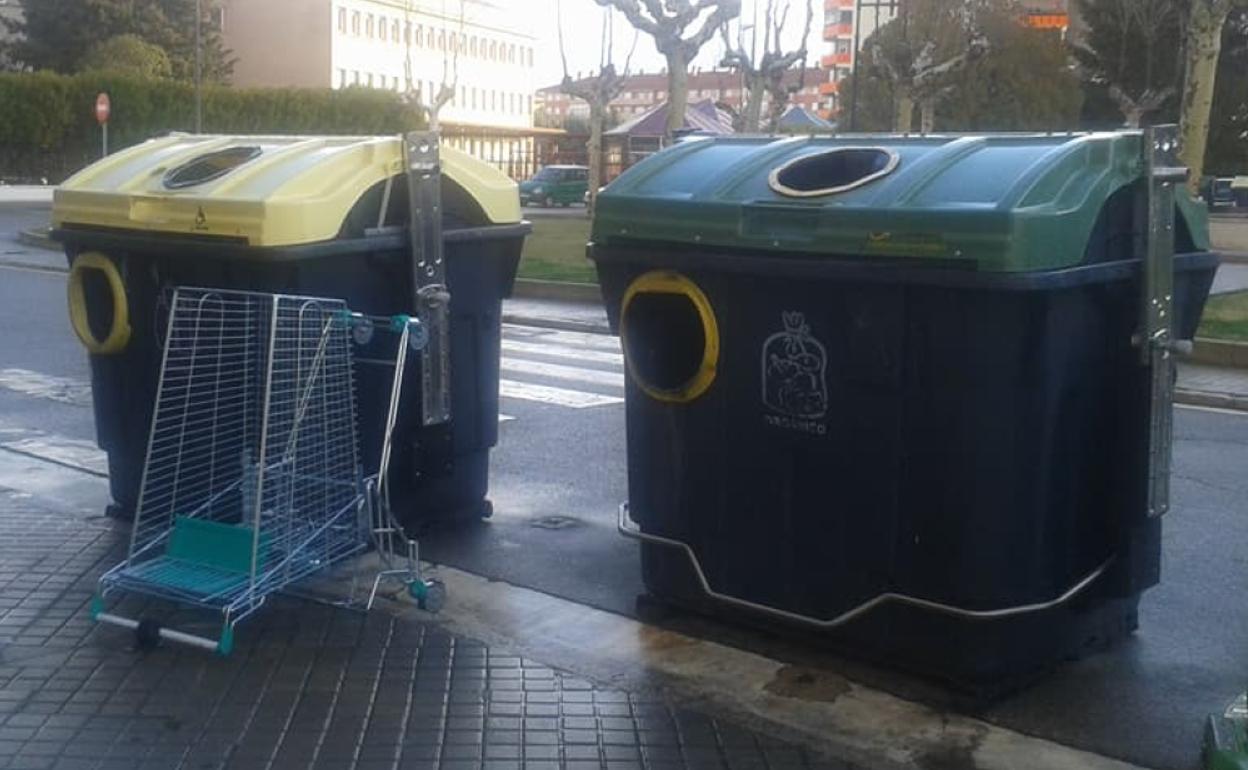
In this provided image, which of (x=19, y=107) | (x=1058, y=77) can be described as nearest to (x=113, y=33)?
(x=19, y=107)

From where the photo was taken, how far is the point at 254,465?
6215mm

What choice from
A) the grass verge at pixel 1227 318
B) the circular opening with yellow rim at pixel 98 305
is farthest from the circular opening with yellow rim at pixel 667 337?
the grass verge at pixel 1227 318

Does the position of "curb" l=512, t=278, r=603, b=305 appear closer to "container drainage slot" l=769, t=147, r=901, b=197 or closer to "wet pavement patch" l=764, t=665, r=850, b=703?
"container drainage slot" l=769, t=147, r=901, b=197

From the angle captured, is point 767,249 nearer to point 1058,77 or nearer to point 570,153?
point 1058,77

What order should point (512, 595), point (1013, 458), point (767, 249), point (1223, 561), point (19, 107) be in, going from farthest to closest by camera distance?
1. point (19, 107)
2. point (1223, 561)
3. point (512, 595)
4. point (767, 249)
5. point (1013, 458)

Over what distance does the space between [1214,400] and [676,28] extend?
21.1 metres

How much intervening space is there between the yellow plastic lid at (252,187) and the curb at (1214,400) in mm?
7140

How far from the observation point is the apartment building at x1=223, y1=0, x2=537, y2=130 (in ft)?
242

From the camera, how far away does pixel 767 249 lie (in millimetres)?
5203

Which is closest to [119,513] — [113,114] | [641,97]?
[113,114]

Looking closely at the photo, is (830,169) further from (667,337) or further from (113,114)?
(113,114)

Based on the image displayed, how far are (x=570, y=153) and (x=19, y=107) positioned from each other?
2032cm

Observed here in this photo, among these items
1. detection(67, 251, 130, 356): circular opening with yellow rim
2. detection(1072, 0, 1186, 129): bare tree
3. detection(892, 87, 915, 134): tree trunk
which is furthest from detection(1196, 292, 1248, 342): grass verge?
detection(1072, 0, 1186, 129): bare tree

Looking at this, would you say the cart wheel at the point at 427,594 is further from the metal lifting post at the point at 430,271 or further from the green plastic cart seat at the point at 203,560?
the metal lifting post at the point at 430,271
